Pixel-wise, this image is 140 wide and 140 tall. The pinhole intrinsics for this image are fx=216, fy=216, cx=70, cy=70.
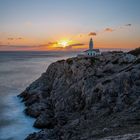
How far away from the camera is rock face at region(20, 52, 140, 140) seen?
998 inches

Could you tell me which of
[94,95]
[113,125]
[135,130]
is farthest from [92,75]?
[135,130]

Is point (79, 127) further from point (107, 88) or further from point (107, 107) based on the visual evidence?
point (107, 88)

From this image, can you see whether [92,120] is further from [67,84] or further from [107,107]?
[67,84]

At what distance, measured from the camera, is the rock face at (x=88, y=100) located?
83.1 ft

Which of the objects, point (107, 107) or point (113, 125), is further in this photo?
point (107, 107)

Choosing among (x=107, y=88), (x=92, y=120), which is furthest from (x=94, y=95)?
(x=92, y=120)

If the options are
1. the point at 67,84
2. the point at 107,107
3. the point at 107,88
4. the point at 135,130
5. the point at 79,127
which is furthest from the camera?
the point at 67,84

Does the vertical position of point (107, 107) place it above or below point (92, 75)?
below

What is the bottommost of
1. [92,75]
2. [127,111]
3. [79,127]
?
[79,127]

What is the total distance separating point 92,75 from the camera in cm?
4222

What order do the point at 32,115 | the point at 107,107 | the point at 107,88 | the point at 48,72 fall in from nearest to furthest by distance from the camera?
the point at 107,107 → the point at 107,88 → the point at 32,115 → the point at 48,72

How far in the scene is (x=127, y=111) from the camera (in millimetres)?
27953

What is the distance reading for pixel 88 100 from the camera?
35656 millimetres

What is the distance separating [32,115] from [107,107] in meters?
15.8
